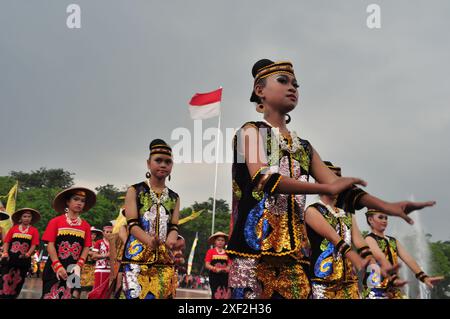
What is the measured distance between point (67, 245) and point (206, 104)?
1853 centimetres

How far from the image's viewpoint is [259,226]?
4.05 metres

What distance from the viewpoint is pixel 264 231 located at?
404 centimetres

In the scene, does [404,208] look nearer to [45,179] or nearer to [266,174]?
[266,174]

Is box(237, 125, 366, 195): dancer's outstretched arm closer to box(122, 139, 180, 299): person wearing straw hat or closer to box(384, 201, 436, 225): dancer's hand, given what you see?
box(384, 201, 436, 225): dancer's hand

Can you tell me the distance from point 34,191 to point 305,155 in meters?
69.0

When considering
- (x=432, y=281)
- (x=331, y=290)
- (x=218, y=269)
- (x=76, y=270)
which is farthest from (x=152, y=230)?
(x=218, y=269)

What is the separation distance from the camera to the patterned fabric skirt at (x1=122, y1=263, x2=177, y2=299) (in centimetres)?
639

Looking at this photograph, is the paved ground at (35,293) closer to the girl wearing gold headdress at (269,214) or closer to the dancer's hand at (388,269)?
the girl wearing gold headdress at (269,214)

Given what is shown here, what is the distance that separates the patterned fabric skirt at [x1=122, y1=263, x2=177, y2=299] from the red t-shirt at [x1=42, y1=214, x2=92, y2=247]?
3206mm

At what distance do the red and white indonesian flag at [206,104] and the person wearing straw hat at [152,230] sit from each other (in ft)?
66.0

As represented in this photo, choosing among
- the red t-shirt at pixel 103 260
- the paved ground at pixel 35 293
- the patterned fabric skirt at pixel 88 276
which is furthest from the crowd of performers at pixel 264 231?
the paved ground at pixel 35 293

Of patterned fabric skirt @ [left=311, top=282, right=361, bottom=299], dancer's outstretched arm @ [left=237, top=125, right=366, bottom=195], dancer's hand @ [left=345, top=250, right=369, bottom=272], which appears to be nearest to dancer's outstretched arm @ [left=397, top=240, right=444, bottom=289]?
patterned fabric skirt @ [left=311, top=282, right=361, bottom=299]
